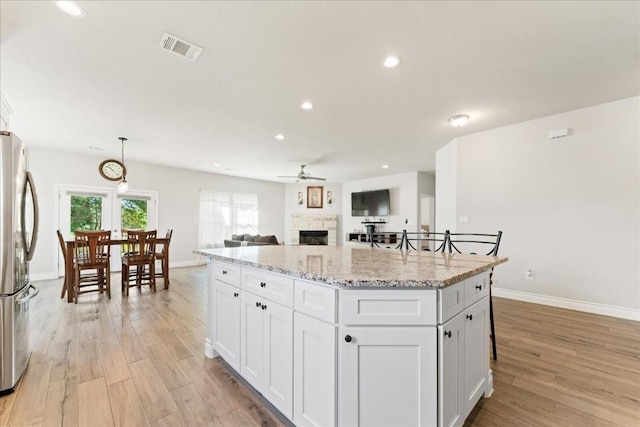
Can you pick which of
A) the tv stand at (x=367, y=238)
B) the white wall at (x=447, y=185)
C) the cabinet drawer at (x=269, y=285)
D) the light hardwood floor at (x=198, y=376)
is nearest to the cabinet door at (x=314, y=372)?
the cabinet drawer at (x=269, y=285)

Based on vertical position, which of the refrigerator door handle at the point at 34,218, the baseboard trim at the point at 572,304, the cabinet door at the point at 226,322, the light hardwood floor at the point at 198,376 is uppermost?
the refrigerator door handle at the point at 34,218

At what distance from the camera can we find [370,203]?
26.4 feet

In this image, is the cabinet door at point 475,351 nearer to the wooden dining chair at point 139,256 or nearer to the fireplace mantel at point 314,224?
Result: the wooden dining chair at point 139,256

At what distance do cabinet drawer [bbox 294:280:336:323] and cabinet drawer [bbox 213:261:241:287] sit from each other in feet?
2.28

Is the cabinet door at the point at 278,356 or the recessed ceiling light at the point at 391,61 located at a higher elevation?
the recessed ceiling light at the point at 391,61

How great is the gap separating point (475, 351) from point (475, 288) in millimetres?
368

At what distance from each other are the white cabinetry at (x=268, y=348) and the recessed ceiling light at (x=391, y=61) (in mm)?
2168

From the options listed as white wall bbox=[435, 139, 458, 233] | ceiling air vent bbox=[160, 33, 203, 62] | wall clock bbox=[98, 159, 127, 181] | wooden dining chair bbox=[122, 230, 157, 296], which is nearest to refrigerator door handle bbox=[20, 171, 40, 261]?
ceiling air vent bbox=[160, 33, 203, 62]

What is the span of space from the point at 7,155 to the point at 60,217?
482 centimetres

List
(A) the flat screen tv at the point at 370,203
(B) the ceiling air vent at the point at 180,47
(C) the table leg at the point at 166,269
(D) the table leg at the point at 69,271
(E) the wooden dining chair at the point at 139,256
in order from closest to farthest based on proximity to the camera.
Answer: (B) the ceiling air vent at the point at 180,47 → (D) the table leg at the point at 69,271 → (E) the wooden dining chair at the point at 139,256 → (C) the table leg at the point at 166,269 → (A) the flat screen tv at the point at 370,203

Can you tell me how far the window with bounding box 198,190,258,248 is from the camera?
294 inches

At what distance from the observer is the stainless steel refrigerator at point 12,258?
68.8 inches

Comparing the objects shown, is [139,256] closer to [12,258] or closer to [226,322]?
[12,258]

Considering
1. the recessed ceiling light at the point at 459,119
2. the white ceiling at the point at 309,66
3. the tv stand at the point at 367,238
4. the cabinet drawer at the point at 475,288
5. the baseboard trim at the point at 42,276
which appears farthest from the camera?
the tv stand at the point at 367,238
